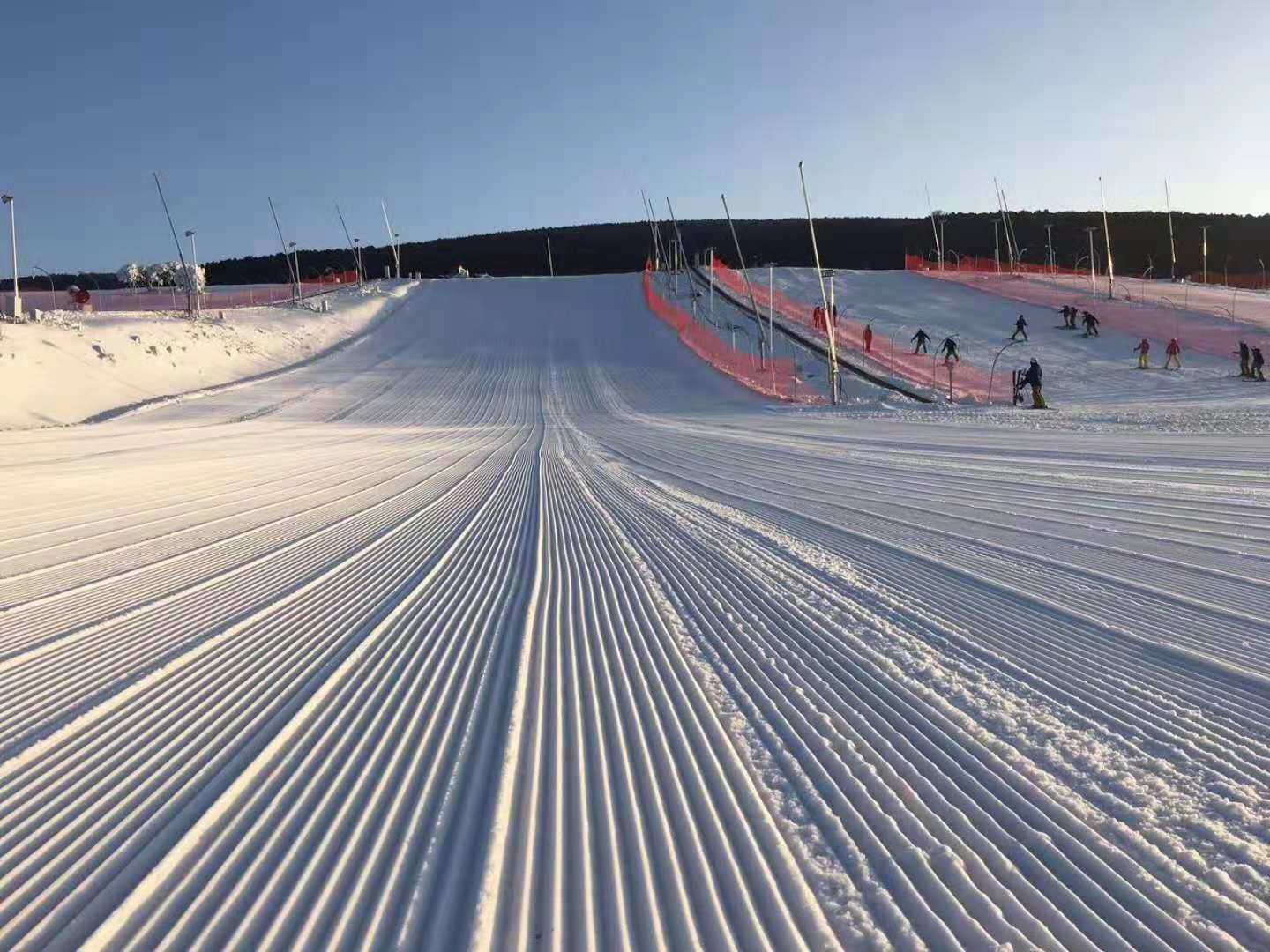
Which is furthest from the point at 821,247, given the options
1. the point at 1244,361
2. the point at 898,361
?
the point at 1244,361

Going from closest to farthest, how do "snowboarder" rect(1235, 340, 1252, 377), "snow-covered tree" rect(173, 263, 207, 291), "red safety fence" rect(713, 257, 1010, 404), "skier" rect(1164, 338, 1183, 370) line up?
"snowboarder" rect(1235, 340, 1252, 377) < "red safety fence" rect(713, 257, 1010, 404) < "skier" rect(1164, 338, 1183, 370) < "snow-covered tree" rect(173, 263, 207, 291)

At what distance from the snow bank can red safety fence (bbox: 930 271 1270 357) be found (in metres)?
35.5

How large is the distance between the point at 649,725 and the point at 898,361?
36313mm

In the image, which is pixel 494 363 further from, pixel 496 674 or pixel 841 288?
pixel 496 674

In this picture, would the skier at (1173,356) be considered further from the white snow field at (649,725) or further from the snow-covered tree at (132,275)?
the snow-covered tree at (132,275)

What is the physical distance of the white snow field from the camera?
10.3 ft

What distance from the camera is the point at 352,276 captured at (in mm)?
72562

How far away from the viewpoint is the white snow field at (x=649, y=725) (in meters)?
3.13

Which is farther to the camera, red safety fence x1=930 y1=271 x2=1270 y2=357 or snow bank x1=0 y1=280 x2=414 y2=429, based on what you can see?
red safety fence x1=930 y1=271 x2=1270 y2=357

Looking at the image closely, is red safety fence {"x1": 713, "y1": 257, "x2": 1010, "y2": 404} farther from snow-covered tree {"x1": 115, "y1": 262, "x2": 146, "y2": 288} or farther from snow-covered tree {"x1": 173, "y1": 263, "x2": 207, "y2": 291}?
snow-covered tree {"x1": 115, "y1": 262, "x2": 146, "y2": 288}

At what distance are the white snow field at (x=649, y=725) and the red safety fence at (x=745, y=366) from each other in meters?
23.2

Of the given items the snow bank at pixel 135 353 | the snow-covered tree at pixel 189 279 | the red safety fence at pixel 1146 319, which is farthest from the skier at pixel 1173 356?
the snow-covered tree at pixel 189 279

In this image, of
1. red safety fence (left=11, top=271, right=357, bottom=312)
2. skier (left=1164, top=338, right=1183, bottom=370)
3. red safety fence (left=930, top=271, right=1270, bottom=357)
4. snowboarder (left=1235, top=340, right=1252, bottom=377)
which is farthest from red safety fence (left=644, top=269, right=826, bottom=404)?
red safety fence (left=11, top=271, right=357, bottom=312)

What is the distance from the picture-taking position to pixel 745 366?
3881cm
